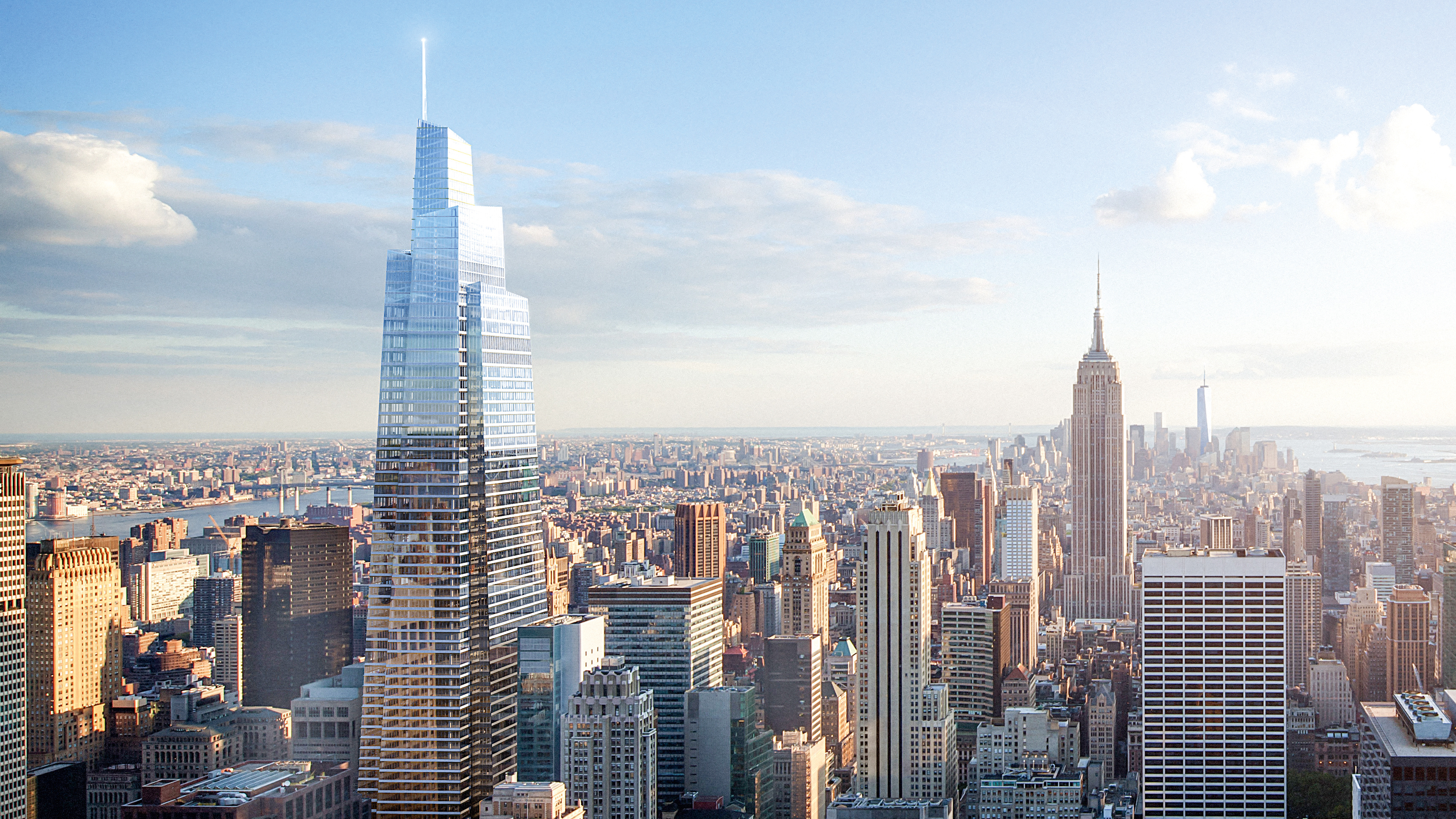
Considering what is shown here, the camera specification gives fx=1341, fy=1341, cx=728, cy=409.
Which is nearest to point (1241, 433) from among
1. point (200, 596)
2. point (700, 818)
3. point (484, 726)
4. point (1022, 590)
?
point (1022, 590)

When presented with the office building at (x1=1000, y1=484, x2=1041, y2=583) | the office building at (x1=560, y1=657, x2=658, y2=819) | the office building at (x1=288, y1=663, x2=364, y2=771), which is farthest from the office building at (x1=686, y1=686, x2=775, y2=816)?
the office building at (x1=1000, y1=484, x2=1041, y2=583)

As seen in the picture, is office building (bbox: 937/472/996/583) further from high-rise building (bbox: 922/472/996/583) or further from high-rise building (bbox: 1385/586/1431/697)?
high-rise building (bbox: 1385/586/1431/697)

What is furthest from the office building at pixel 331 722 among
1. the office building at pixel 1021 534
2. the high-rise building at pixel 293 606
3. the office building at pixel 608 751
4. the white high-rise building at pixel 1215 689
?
the office building at pixel 1021 534

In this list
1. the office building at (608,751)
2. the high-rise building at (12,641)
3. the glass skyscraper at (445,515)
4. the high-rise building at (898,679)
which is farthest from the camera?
the high-rise building at (898,679)

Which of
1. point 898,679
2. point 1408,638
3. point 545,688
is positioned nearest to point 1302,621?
point 1408,638

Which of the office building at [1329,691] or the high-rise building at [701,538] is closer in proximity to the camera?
the office building at [1329,691]

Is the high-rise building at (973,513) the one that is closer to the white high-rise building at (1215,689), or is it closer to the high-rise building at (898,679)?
the high-rise building at (898,679)

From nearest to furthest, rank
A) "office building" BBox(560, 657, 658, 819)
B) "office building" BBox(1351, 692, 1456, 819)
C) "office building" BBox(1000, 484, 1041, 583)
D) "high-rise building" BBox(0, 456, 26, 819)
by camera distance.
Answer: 1. "high-rise building" BBox(0, 456, 26, 819)
2. "office building" BBox(1351, 692, 1456, 819)
3. "office building" BBox(560, 657, 658, 819)
4. "office building" BBox(1000, 484, 1041, 583)
